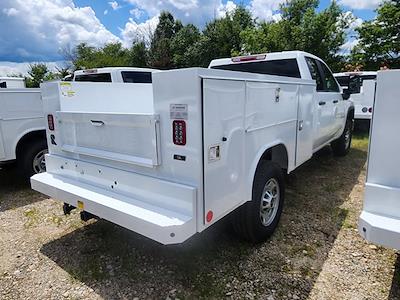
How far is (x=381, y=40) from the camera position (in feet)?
48.8

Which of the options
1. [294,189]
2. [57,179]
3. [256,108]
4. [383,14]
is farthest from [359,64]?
[57,179]

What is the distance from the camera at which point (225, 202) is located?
240 cm

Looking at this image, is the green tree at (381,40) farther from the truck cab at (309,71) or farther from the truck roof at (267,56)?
the truck roof at (267,56)

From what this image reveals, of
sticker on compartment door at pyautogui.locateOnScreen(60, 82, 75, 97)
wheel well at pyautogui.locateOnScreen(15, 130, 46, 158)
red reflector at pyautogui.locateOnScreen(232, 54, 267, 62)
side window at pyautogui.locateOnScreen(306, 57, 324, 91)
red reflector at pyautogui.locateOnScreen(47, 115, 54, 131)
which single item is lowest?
wheel well at pyautogui.locateOnScreen(15, 130, 46, 158)

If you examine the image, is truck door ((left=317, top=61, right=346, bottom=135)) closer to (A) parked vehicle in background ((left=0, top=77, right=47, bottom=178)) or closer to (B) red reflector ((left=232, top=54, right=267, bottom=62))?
(B) red reflector ((left=232, top=54, right=267, bottom=62))

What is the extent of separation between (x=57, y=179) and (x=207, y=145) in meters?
1.85

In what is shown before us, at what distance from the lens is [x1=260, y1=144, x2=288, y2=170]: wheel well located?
333 centimetres

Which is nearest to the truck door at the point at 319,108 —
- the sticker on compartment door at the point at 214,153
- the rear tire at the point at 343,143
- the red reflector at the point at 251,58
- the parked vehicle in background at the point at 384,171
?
the red reflector at the point at 251,58

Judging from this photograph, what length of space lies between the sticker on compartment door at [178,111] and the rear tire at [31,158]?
3683mm

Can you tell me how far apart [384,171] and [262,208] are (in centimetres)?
122

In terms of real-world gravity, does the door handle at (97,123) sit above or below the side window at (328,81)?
below

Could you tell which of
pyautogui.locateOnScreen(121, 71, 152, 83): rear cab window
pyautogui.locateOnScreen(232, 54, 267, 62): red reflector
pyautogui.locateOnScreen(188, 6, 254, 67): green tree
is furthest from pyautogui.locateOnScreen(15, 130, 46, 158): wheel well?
pyautogui.locateOnScreen(188, 6, 254, 67): green tree

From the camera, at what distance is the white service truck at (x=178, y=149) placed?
212cm

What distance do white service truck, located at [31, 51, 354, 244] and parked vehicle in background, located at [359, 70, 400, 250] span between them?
3.03 ft
